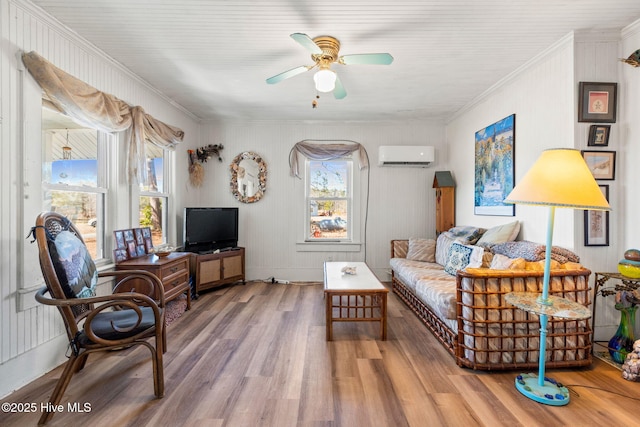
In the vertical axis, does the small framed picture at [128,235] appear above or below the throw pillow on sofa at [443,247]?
above

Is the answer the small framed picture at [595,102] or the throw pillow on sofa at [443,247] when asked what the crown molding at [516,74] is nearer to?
the small framed picture at [595,102]

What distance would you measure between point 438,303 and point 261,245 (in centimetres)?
294

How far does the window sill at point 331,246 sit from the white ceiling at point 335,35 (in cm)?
218

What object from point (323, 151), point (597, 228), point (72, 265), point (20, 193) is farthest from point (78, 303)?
point (597, 228)

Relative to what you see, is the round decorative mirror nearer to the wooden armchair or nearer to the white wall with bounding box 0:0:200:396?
the white wall with bounding box 0:0:200:396

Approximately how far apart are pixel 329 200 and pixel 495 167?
7.67 ft

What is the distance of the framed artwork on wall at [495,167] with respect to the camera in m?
3.10

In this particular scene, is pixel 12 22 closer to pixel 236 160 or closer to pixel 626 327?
pixel 236 160

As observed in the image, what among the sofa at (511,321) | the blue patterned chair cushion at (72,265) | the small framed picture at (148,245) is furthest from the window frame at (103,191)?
the sofa at (511,321)

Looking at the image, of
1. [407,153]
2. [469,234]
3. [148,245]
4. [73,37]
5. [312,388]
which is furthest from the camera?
[407,153]

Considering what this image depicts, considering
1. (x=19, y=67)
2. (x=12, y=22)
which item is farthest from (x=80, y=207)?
(x=12, y=22)

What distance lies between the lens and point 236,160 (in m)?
4.61

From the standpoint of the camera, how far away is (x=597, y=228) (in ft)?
7.77

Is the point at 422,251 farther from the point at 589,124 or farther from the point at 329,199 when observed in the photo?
the point at 589,124
